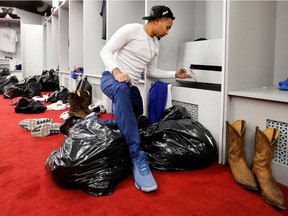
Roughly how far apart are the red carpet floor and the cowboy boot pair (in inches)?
1.5

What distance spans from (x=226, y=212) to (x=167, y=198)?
0.27 meters

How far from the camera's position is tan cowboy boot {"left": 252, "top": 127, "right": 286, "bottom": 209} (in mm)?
1192

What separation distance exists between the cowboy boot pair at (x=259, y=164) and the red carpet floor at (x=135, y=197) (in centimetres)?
4

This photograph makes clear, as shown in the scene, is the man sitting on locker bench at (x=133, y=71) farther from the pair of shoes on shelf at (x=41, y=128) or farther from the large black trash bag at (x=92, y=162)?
the pair of shoes on shelf at (x=41, y=128)

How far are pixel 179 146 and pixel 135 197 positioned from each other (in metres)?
0.45

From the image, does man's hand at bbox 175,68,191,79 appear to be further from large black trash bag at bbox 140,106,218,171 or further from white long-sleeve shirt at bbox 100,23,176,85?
large black trash bag at bbox 140,106,218,171

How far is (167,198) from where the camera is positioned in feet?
3.87

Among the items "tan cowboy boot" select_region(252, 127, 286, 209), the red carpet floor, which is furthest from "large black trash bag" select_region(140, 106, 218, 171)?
"tan cowboy boot" select_region(252, 127, 286, 209)

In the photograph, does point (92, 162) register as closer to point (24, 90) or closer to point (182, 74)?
point (182, 74)

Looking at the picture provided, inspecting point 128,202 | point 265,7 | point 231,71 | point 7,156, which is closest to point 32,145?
point 7,156

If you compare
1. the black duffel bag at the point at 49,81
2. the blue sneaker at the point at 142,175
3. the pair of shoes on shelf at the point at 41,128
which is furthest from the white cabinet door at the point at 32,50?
the blue sneaker at the point at 142,175

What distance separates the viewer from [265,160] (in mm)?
1282


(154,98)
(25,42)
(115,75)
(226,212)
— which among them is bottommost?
(226,212)

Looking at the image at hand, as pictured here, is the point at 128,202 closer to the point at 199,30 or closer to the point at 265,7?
the point at 265,7
